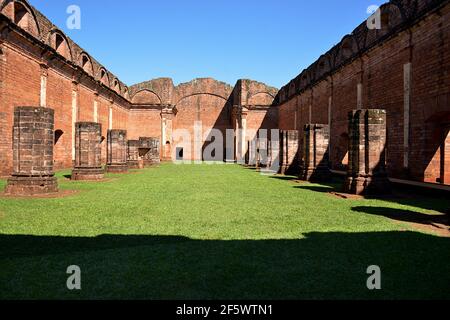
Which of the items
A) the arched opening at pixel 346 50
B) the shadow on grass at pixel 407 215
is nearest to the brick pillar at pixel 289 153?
the arched opening at pixel 346 50

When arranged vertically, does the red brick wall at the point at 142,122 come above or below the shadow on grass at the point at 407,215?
above

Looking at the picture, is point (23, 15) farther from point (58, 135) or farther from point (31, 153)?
point (31, 153)

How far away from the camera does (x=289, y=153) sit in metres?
15.7

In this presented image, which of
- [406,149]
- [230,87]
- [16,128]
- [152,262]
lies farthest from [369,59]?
[230,87]

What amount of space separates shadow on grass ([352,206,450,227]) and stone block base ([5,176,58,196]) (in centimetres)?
670

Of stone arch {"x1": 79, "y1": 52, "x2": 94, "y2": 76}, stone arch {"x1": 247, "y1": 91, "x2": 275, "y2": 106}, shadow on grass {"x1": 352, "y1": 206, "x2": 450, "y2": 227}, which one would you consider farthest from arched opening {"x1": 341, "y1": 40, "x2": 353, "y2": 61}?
stone arch {"x1": 79, "y1": 52, "x2": 94, "y2": 76}

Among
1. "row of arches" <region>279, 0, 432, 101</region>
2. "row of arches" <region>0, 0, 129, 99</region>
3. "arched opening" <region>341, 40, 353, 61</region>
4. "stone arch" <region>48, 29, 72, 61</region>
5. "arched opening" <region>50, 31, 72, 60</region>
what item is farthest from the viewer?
"arched opening" <region>341, 40, 353, 61</region>

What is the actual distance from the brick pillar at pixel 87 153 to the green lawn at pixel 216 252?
17.5ft

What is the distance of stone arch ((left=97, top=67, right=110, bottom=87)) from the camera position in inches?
926

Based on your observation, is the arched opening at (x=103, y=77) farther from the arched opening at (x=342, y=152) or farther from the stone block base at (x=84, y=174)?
the arched opening at (x=342, y=152)

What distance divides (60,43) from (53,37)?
3.98 ft

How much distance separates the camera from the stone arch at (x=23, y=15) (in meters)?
12.7

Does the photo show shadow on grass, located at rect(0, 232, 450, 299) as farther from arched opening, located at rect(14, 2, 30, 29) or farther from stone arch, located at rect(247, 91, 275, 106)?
stone arch, located at rect(247, 91, 275, 106)

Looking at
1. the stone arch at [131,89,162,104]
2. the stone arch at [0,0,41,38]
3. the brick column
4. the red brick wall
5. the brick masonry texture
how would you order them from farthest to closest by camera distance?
the stone arch at [131,89,162,104] < the red brick wall < the brick column < the stone arch at [0,0,41,38] < the brick masonry texture
